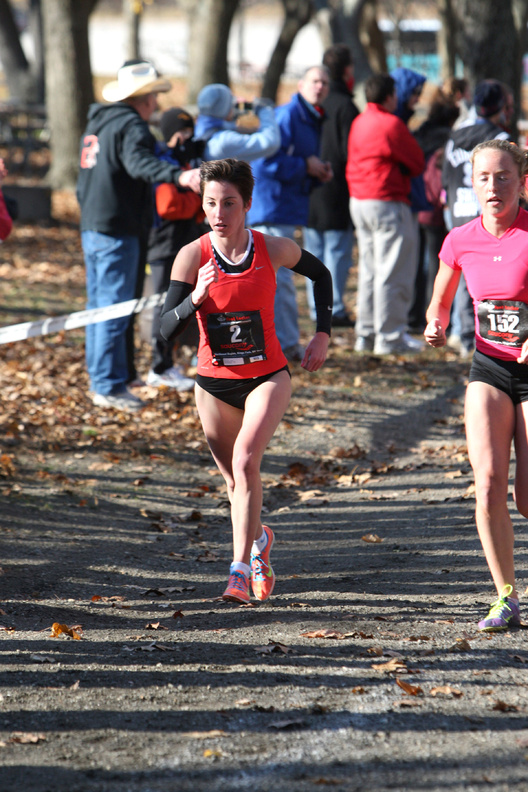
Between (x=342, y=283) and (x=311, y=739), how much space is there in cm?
825

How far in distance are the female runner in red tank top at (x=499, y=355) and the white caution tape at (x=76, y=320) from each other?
431 cm

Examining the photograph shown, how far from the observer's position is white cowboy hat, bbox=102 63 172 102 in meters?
8.52

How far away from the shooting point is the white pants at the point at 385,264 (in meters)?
10.4

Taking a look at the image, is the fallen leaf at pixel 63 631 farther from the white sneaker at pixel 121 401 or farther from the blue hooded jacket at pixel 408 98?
the blue hooded jacket at pixel 408 98

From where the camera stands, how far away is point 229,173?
15.8 feet

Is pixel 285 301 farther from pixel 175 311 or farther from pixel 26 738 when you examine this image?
Result: pixel 26 738

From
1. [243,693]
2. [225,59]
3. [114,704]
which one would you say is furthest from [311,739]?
[225,59]

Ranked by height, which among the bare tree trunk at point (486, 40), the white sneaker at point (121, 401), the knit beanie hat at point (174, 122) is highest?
the bare tree trunk at point (486, 40)

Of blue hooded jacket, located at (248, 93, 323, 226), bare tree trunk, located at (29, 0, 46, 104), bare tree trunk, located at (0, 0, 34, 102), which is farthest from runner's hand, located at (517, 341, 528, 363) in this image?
bare tree trunk, located at (29, 0, 46, 104)

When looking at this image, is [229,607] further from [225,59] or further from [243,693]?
[225,59]

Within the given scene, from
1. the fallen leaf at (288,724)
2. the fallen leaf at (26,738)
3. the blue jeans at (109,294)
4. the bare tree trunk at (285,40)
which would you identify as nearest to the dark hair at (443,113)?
the blue jeans at (109,294)

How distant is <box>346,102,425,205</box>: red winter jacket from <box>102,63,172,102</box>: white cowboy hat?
2303 millimetres

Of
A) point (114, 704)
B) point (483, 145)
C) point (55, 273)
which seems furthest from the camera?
point (55, 273)

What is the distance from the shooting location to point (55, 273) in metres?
15.6
